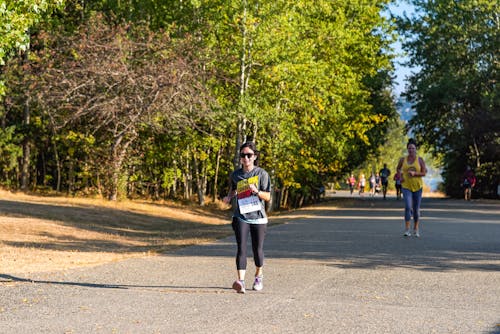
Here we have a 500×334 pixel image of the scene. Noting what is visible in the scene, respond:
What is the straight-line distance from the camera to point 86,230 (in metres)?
21.3

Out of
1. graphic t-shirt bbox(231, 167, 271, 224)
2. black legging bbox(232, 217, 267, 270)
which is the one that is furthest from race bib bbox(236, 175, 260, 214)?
black legging bbox(232, 217, 267, 270)

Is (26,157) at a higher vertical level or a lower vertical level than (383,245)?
higher

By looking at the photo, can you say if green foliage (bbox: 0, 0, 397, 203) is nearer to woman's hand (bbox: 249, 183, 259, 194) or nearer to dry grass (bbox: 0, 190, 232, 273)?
dry grass (bbox: 0, 190, 232, 273)

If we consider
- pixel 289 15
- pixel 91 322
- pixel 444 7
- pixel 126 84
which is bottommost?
pixel 91 322

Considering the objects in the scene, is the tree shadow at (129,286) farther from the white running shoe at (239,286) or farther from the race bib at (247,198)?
the race bib at (247,198)

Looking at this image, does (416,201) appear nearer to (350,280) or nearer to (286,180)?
(350,280)

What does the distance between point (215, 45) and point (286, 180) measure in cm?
743

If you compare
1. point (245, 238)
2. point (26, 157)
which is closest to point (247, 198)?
point (245, 238)

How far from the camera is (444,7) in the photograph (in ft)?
178

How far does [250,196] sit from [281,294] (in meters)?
1.20

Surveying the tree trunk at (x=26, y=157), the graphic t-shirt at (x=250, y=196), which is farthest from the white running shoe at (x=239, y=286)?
the tree trunk at (x=26, y=157)

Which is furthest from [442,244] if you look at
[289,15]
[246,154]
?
[289,15]

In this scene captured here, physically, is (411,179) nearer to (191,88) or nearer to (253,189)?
(253,189)

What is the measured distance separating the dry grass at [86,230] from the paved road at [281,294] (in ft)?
4.19
